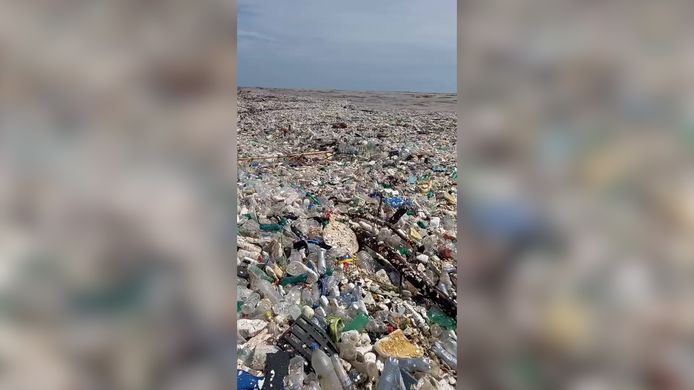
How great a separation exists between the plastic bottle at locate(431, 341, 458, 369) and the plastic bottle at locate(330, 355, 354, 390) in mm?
313

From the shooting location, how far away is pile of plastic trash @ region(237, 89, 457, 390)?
4.57ft

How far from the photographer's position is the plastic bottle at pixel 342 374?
1.34m

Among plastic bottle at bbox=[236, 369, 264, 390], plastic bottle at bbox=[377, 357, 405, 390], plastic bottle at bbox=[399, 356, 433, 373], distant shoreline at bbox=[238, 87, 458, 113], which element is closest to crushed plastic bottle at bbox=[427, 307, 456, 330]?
plastic bottle at bbox=[399, 356, 433, 373]

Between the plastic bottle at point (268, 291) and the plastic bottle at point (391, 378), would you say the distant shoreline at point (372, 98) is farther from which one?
the plastic bottle at point (391, 378)

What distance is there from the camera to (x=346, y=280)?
2.12 metres

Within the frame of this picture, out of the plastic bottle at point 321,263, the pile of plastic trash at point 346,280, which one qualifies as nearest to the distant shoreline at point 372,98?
the pile of plastic trash at point 346,280

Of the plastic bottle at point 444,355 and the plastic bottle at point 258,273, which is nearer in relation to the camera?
the plastic bottle at point 444,355

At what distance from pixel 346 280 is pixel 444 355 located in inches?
25.3

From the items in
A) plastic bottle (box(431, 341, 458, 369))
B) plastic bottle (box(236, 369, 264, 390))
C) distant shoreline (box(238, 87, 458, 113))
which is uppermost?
distant shoreline (box(238, 87, 458, 113))
